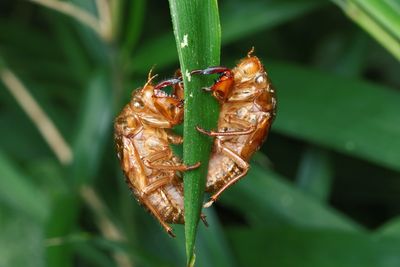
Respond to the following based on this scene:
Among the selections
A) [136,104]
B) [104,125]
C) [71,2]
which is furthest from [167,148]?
[71,2]

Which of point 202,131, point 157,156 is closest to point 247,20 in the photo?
point 157,156

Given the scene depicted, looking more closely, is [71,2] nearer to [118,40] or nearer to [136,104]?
[118,40]

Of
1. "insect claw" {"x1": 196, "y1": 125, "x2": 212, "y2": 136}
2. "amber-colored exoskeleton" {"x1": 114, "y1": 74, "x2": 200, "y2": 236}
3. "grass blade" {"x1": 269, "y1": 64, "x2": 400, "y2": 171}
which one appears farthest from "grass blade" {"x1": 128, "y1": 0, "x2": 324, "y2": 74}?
"insect claw" {"x1": 196, "y1": 125, "x2": 212, "y2": 136}

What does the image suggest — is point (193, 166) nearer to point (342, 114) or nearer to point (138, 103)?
point (138, 103)

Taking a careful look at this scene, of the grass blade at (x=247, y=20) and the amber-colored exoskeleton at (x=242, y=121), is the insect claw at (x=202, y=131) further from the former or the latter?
the grass blade at (x=247, y=20)

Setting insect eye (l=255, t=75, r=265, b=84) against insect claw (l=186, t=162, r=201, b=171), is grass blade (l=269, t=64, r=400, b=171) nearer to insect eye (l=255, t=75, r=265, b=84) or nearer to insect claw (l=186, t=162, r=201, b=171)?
insect eye (l=255, t=75, r=265, b=84)

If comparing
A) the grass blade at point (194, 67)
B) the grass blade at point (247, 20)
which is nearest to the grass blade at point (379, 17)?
the grass blade at point (194, 67)

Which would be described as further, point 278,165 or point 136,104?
point 278,165
